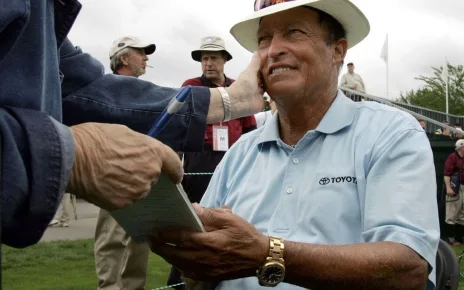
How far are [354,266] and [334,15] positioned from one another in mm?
1173

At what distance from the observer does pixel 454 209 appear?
1095 cm

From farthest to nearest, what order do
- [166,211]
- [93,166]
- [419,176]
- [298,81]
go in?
1. [298,81]
2. [419,176]
3. [166,211]
4. [93,166]

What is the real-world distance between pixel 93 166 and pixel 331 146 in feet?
4.42

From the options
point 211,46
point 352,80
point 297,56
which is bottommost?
point 297,56

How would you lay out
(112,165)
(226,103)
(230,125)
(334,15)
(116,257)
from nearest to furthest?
(112,165) → (226,103) → (334,15) → (116,257) → (230,125)

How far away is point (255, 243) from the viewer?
2094mm

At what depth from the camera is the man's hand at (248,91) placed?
105 inches

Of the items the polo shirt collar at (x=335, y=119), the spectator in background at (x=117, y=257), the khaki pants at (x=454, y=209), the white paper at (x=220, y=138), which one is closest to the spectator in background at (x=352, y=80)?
the khaki pants at (x=454, y=209)

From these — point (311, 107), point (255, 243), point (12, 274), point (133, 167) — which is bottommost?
point (12, 274)

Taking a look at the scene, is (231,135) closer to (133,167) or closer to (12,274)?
(12,274)

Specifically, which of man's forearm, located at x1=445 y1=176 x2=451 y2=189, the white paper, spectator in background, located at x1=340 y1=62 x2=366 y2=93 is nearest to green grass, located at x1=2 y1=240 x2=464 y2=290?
the white paper

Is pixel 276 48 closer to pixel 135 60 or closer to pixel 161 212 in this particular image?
pixel 161 212

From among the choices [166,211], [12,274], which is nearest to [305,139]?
[166,211]

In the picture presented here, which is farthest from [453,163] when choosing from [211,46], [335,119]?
[335,119]
